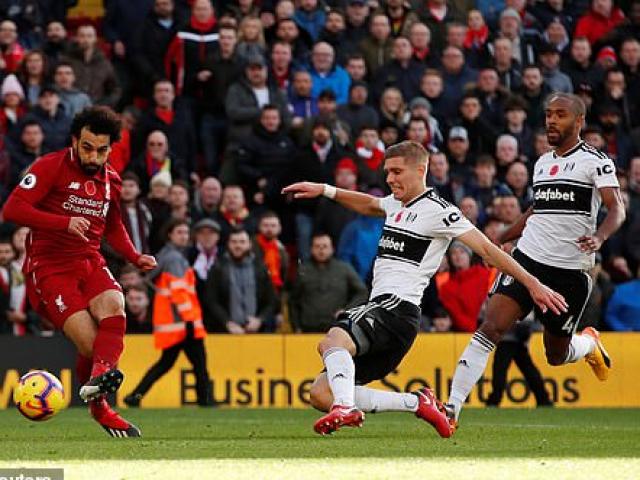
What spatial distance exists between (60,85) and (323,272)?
3979 millimetres

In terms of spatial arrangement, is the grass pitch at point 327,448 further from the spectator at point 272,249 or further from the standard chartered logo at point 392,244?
the spectator at point 272,249

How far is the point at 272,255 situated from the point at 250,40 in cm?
329

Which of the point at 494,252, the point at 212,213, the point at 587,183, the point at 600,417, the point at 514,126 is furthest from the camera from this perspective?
the point at 514,126

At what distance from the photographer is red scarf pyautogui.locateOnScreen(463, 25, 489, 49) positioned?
78.0ft

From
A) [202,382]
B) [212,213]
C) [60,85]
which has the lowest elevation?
[202,382]

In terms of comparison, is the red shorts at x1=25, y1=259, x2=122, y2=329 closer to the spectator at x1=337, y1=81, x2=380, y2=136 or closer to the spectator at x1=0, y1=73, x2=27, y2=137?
the spectator at x1=0, y1=73, x2=27, y2=137

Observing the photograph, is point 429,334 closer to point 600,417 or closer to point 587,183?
point 600,417

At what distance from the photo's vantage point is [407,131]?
71.3 ft

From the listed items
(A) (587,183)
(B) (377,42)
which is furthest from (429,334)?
(A) (587,183)

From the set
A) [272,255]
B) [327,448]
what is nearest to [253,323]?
[272,255]

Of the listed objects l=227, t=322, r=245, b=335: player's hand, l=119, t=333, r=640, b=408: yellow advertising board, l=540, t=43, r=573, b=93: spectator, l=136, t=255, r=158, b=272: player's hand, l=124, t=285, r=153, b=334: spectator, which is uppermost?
l=540, t=43, r=573, b=93: spectator

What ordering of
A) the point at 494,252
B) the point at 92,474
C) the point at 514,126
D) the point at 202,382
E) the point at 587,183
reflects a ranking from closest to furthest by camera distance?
the point at 92,474 → the point at 494,252 → the point at 587,183 → the point at 202,382 → the point at 514,126

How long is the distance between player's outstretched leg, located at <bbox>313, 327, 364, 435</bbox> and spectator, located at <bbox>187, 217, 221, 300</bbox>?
7974mm

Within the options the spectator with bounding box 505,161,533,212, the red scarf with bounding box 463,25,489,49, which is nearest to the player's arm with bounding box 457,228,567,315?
the spectator with bounding box 505,161,533,212
